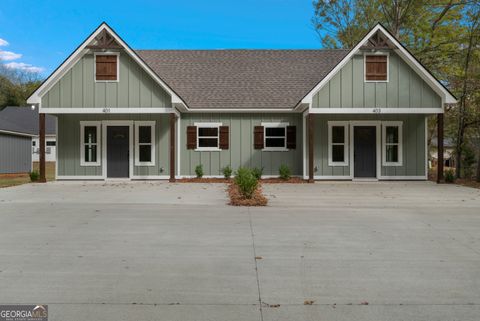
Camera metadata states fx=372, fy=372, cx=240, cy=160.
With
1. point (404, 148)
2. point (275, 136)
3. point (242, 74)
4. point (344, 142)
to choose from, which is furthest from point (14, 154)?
point (404, 148)

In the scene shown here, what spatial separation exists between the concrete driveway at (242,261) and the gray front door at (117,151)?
7.38m

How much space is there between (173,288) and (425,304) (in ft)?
8.07

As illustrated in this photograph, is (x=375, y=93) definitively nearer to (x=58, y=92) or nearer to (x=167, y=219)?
(x=167, y=219)

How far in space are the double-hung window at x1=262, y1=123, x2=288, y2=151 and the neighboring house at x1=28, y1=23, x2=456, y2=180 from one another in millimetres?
44

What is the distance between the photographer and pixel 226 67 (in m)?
19.1

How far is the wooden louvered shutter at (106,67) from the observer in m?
14.7

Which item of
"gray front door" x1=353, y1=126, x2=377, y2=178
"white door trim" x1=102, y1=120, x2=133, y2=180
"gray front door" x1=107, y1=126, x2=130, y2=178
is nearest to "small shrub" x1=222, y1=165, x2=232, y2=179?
"white door trim" x1=102, y1=120, x2=133, y2=180

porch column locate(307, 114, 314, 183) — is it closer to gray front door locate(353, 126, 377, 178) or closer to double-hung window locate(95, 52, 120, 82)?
gray front door locate(353, 126, 377, 178)

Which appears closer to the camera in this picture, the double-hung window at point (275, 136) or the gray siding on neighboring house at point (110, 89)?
the gray siding on neighboring house at point (110, 89)

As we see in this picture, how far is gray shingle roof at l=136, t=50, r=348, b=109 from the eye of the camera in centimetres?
1670

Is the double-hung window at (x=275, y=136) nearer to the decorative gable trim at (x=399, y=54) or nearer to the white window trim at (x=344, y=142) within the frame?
the white window trim at (x=344, y=142)

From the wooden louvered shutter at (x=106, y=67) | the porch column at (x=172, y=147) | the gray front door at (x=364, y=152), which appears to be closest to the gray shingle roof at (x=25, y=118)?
the wooden louvered shutter at (x=106, y=67)

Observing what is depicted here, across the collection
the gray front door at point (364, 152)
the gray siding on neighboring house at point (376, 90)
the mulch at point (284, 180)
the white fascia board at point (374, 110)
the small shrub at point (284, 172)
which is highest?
the gray siding on neighboring house at point (376, 90)

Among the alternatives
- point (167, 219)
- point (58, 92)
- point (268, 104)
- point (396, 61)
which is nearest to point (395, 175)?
point (396, 61)
